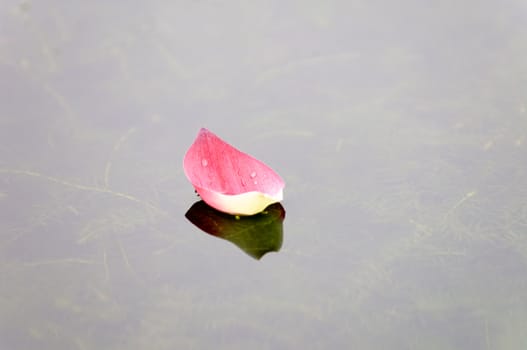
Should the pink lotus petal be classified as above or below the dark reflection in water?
above

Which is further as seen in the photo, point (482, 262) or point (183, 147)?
point (183, 147)

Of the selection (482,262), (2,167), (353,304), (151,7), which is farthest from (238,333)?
(151,7)

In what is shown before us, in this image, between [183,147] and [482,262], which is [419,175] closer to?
[482,262]

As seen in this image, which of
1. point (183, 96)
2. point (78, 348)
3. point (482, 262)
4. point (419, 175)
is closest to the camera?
point (78, 348)

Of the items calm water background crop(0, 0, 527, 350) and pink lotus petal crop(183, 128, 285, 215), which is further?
pink lotus petal crop(183, 128, 285, 215)
